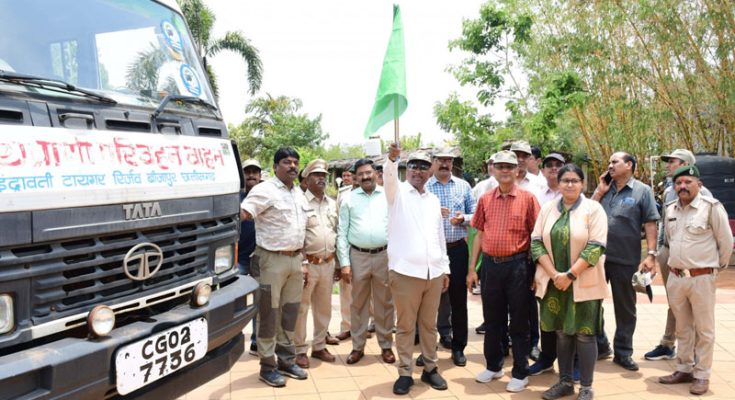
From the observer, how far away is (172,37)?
12.4 feet

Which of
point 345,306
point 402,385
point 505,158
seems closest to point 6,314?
point 402,385

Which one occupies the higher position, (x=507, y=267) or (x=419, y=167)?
(x=419, y=167)

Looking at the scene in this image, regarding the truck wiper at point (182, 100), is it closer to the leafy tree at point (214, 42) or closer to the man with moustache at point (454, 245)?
the man with moustache at point (454, 245)

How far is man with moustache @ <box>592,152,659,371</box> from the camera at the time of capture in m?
4.86

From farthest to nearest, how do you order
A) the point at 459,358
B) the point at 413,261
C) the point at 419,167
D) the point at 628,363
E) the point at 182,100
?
the point at 459,358 → the point at 628,363 → the point at 419,167 → the point at 413,261 → the point at 182,100

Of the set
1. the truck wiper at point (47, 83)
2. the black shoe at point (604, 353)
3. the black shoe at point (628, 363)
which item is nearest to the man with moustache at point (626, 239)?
the black shoe at point (628, 363)

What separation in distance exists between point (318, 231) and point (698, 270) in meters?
3.11

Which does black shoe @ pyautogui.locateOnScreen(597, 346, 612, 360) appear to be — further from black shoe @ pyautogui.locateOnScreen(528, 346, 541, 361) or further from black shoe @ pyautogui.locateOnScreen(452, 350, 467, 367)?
black shoe @ pyautogui.locateOnScreen(452, 350, 467, 367)

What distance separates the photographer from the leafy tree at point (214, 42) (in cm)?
1712

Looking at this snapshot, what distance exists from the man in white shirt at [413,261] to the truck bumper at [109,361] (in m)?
1.27

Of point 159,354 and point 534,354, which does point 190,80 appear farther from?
point 534,354

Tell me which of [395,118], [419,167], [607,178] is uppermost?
[395,118]

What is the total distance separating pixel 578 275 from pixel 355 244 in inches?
78.8

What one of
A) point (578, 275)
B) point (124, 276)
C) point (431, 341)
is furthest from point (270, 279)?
point (578, 275)
